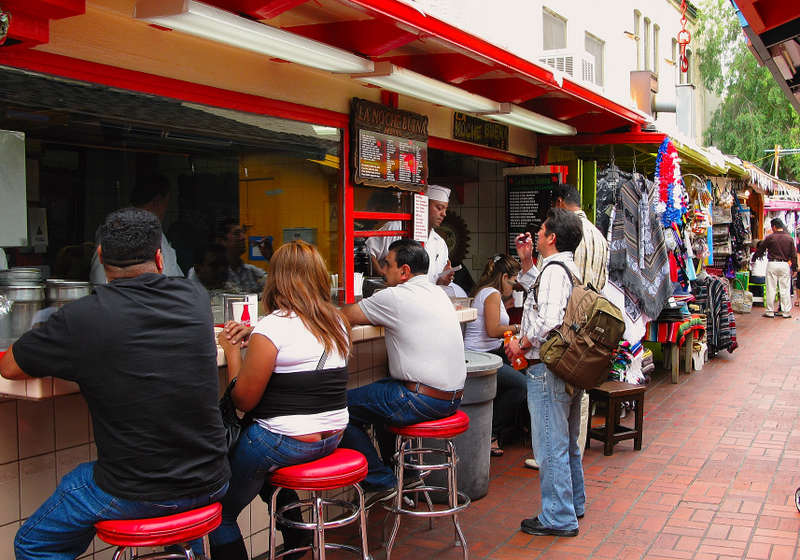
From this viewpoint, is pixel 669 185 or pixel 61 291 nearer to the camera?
pixel 61 291

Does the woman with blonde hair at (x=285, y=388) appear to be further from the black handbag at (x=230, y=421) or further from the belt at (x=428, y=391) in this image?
the belt at (x=428, y=391)

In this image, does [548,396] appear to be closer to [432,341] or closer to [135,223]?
[432,341]

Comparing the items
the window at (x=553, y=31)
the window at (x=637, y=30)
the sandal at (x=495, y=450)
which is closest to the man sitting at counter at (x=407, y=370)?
the sandal at (x=495, y=450)

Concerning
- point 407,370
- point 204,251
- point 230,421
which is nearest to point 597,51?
point 204,251

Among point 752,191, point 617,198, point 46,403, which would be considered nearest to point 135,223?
point 46,403

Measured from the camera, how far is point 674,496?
18.0 feet

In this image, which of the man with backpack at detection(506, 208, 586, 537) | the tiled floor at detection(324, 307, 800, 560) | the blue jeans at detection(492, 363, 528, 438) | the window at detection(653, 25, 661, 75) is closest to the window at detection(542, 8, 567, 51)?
the tiled floor at detection(324, 307, 800, 560)

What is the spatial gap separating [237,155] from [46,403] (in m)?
2.38

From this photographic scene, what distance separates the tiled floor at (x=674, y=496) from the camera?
454 cm

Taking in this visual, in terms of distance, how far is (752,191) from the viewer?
19.9m

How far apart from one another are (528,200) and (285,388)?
5790 millimetres

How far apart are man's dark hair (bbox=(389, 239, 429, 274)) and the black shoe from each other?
68.0 inches

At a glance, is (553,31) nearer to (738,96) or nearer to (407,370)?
(407,370)

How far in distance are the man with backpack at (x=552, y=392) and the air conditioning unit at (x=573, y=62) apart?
5.19 m
